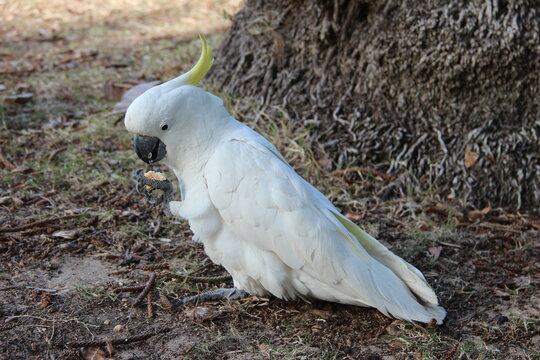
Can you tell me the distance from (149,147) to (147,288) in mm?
651

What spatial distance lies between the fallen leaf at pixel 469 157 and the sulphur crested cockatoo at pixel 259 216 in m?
1.34

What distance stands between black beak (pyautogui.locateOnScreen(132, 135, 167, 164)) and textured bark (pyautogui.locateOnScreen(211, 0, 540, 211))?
1.66 metres

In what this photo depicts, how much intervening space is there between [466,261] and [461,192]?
0.65m

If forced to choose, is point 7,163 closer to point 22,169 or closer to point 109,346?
point 22,169

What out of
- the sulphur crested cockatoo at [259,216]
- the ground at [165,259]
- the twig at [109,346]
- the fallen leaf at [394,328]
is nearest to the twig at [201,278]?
the ground at [165,259]

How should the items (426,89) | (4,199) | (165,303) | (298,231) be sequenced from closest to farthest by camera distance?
(298,231)
(165,303)
(4,199)
(426,89)

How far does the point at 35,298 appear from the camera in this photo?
106 inches

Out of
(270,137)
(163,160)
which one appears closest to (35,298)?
(163,160)

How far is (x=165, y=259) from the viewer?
3.14m

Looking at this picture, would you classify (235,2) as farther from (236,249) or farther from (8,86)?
(236,249)

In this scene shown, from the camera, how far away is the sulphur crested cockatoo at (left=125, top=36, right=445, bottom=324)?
247 cm

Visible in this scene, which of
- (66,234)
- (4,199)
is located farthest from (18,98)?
(66,234)

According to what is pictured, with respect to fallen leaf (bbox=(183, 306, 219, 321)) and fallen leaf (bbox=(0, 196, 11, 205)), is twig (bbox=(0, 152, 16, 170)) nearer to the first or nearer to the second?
fallen leaf (bbox=(0, 196, 11, 205))

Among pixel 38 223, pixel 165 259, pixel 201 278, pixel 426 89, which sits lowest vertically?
pixel 38 223
